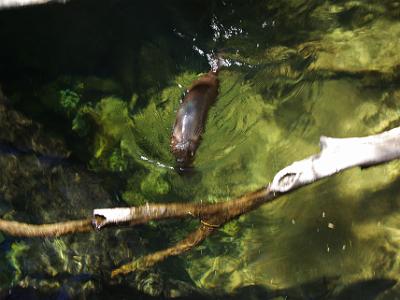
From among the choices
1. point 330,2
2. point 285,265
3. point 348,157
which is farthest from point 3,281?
point 330,2

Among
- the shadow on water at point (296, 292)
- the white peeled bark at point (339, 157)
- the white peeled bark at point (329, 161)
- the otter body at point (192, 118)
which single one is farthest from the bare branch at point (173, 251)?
the otter body at point (192, 118)

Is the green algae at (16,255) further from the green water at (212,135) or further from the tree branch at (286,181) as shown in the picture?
the tree branch at (286,181)

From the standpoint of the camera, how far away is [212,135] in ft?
16.1

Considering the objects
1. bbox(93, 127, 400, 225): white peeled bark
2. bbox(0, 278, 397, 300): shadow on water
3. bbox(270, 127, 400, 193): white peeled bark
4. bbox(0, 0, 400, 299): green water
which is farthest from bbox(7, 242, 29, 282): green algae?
bbox(270, 127, 400, 193): white peeled bark

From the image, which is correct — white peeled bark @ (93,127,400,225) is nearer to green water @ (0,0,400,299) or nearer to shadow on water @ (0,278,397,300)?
green water @ (0,0,400,299)

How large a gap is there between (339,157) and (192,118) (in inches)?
76.1

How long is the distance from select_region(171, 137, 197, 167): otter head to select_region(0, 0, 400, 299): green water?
0.41 ft

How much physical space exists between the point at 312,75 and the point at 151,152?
201cm

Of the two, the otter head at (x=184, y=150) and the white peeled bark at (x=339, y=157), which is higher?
the otter head at (x=184, y=150)

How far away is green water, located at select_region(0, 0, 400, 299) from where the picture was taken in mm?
4820

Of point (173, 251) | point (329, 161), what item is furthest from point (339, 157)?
point (173, 251)

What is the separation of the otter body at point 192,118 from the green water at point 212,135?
17cm

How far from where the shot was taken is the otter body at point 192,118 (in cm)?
463

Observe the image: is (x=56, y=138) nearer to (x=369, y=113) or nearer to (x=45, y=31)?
(x=45, y=31)
